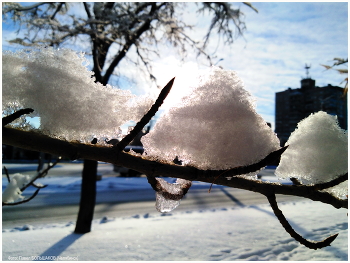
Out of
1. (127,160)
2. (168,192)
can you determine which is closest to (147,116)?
(127,160)

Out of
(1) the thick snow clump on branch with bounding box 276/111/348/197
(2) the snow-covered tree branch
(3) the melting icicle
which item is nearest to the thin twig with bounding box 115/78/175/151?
(2) the snow-covered tree branch

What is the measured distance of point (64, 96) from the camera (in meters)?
0.59

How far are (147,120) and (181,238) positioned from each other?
608 cm

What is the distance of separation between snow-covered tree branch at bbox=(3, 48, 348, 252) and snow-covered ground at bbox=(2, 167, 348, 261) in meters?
4.68

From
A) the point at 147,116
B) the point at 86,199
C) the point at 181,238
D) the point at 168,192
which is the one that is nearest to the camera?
the point at 147,116

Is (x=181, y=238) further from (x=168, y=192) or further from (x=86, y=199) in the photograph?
(x=168, y=192)

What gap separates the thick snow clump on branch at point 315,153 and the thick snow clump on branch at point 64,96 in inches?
18.8

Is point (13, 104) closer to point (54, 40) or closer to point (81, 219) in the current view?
point (54, 40)

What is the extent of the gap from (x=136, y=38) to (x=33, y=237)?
5.31 meters

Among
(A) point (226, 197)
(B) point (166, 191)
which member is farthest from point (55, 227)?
(A) point (226, 197)

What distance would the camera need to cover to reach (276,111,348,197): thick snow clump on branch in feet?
2.49

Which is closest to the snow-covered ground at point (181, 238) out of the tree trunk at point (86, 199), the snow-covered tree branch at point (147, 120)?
the tree trunk at point (86, 199)

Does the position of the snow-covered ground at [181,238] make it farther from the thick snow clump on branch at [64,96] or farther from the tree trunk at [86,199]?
the thick snow clump on branch at [64,96]

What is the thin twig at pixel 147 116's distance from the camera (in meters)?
0.53
